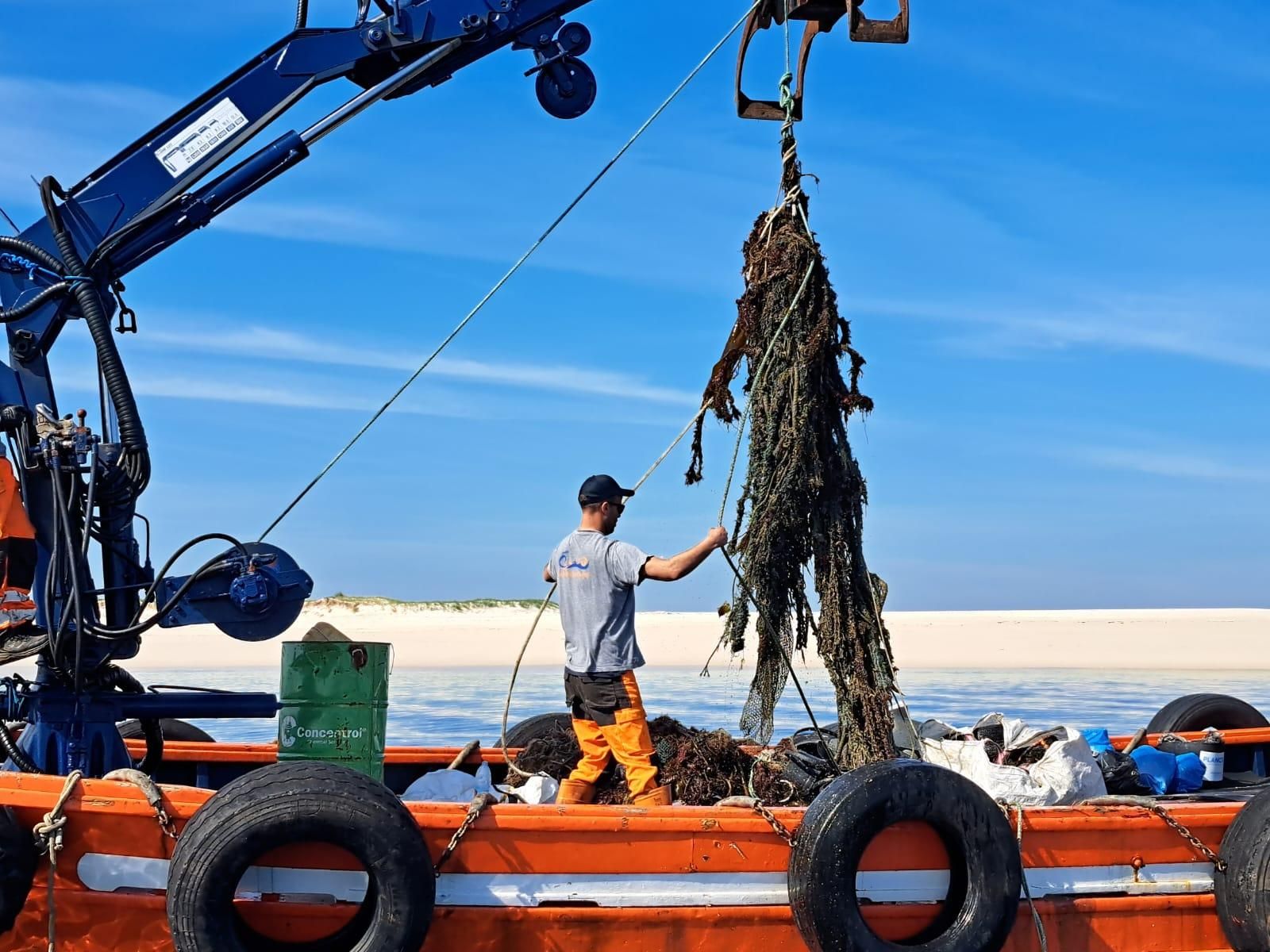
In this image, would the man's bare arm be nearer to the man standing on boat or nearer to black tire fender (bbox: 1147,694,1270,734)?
the man standing on boat

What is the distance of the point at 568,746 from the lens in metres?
7.62

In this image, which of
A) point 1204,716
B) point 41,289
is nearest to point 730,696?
point 1204,716

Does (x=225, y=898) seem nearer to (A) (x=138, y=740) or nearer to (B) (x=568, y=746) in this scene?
(B) (x=568, y=746)

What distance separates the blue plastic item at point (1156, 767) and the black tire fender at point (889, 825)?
2348 millimetres

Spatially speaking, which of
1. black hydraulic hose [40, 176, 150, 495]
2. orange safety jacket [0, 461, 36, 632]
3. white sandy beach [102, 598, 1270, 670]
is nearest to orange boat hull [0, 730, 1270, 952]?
orange safety jacket [0, 461, 36, 632]

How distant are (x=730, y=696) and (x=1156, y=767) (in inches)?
518

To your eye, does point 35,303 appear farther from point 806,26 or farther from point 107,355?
point 806,26

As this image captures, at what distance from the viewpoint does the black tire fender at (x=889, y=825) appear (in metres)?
5.80

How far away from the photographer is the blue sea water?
16.4 metres

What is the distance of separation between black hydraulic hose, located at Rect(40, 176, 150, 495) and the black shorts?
226 centimetres

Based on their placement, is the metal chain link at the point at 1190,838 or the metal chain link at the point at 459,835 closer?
the metal chain link at the point at 459,835

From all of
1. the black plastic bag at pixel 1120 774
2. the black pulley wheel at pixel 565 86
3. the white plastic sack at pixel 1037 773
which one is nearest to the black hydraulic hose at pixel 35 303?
the black pulley wheel at pixel 565 86

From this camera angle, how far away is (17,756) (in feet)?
20.5

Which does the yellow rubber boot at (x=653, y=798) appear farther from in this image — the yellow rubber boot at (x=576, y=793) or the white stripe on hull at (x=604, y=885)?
the white stripe on hull at (x=604, y=885)
